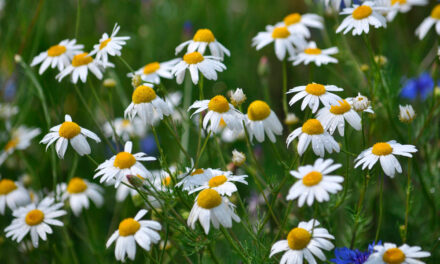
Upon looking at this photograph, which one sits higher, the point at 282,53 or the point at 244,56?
the point at 282,53

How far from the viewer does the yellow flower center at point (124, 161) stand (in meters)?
1.48

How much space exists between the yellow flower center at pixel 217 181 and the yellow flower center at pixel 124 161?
24 cm

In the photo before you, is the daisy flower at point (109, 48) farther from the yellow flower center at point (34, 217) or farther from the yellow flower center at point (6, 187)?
the yellow flower center at point (6, 187)

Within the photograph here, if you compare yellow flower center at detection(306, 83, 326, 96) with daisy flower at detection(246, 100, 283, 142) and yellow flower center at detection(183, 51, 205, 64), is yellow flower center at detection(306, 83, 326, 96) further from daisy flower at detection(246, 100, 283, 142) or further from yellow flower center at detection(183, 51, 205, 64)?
yellow flower center at detection(183, 51, 205, 64)

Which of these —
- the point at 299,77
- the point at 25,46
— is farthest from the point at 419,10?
the point at 25,46

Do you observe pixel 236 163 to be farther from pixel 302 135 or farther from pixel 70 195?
pixel 70 195

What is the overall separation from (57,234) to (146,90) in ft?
4.10

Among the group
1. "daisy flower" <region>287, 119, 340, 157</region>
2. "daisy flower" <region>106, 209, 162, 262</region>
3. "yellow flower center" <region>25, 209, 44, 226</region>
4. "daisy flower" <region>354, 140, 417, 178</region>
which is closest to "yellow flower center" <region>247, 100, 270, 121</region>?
"daisy flower" <region>287, 119, 340, 157</region>

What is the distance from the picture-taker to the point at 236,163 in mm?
1619

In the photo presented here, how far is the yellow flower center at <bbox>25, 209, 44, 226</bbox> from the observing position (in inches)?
68.8

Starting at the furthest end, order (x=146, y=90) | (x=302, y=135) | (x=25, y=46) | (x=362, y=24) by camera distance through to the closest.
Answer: (x=25, y=46) → (x=362, y=24) → (x=146, y=90) → (x=302, y=135)

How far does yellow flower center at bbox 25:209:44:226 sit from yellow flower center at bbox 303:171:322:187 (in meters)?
0.98

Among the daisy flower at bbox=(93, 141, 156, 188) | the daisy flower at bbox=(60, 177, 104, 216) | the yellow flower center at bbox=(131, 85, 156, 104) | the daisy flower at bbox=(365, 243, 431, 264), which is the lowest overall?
the daisy flower at bbox=(60, 177, 104, 216)

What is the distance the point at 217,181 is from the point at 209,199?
0.38 ft
